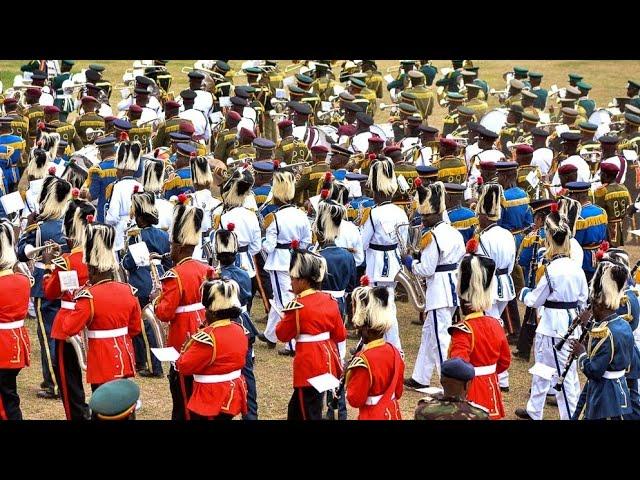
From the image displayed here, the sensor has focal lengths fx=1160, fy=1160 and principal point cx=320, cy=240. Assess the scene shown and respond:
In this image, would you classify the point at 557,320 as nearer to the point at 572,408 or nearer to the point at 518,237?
the point at 572,408

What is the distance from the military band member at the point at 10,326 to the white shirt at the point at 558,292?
3891 mm

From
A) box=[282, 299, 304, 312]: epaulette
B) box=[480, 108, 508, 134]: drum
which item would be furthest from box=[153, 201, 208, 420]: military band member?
box=[480, 108, 508, 134]: drum

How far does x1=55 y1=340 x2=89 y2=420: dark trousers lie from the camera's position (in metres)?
8.16

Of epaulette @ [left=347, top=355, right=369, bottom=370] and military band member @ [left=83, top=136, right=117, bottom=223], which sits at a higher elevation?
military band member @ [left=83, top=136, right=117, bottom=223]

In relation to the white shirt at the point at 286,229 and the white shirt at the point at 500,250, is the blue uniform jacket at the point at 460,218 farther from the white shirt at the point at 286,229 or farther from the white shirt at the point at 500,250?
the white shirt at the point at 286,229

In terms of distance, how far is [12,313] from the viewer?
7.97m

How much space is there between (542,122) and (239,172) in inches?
307

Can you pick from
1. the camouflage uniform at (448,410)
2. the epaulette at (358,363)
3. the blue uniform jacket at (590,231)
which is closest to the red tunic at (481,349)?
the epaulette at (358,363)

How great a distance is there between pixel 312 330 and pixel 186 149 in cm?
452

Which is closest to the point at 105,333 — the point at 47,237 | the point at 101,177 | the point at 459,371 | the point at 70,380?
the point at 70,380

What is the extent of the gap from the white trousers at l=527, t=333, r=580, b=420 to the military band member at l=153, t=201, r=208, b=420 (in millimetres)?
2777

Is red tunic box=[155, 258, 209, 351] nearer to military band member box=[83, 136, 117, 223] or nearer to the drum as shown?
military band member box=[83, 136, 117, 223]

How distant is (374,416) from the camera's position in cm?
702
